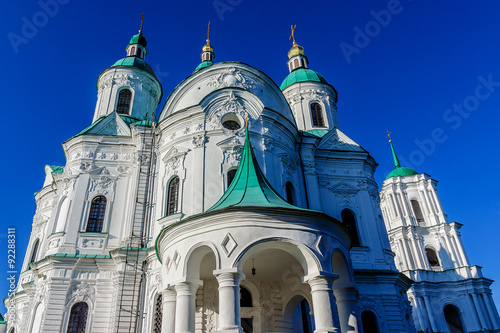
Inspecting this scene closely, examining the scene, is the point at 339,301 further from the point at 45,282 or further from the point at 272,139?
the point at 45,282

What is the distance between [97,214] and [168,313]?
872cm

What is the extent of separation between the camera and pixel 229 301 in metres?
9.25

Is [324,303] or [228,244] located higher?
[228,244]

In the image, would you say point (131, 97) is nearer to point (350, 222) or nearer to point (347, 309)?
point (350, 222)

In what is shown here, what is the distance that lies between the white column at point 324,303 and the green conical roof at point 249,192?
2035mm

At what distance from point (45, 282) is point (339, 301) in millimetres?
12038

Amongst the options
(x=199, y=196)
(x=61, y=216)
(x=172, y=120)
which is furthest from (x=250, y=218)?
(x=61, y=216)

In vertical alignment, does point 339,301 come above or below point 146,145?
below

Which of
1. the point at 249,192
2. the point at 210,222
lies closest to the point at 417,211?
the point at 249,192

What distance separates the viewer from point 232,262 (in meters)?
9.62

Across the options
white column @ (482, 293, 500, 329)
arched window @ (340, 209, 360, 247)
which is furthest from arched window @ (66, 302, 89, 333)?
white column @ (482, 293, 500, 329)

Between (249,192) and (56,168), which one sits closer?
(249,192)

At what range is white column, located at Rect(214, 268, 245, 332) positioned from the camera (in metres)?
9.01

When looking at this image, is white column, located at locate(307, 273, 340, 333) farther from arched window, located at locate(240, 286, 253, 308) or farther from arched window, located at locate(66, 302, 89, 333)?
arched window, located at locate(66, 302, 89, 333)
